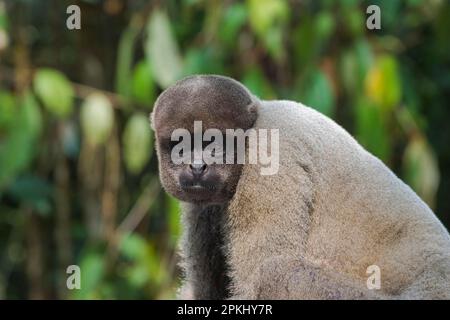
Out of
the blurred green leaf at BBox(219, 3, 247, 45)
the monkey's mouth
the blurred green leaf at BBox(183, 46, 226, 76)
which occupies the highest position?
the blurred green leaf at BBox(219, 3, 247, 45)

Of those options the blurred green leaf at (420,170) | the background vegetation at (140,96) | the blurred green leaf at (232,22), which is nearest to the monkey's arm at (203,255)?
the background vegetation at (140,96)

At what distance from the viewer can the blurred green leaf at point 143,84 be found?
733 cm

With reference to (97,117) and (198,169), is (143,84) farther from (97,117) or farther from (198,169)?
(198,169)

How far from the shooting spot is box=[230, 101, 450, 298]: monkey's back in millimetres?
4023

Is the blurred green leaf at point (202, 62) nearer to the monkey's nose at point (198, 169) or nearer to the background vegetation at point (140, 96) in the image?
the background vegetation at point (140, 96)

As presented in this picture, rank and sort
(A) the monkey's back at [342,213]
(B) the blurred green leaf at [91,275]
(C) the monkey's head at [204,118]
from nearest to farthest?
(A) the monkey's back at [342,213] < (C) the monkey's head at [204,118] < (B) the blurred green leaf at [91,275]

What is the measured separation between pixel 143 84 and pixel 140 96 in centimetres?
13

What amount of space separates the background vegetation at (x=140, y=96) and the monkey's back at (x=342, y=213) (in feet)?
8.72

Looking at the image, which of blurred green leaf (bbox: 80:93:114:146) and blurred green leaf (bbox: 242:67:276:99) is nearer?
blurred green leaf (bbox: 242:67:276:99)

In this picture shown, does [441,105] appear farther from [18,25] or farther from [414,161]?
[18,25]

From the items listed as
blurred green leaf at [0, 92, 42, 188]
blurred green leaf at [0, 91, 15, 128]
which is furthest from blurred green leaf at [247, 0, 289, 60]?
blurred green leaf at [0, 91, 15, 128]

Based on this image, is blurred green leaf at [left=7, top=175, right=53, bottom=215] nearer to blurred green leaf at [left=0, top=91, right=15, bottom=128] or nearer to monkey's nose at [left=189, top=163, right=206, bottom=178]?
blurred green leaf at [left=0, top=91, right=15, bottom=128]

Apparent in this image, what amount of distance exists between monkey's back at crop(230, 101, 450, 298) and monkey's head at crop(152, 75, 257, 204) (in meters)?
0.10
